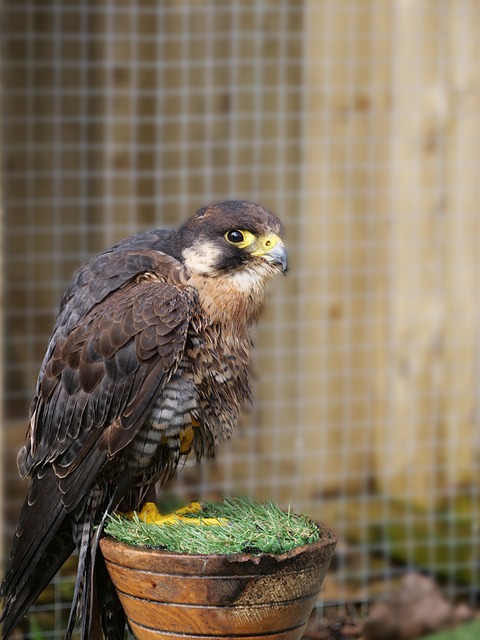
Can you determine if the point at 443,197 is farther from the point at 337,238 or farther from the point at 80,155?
the point at 80,155

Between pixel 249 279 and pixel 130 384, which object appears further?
pixel 249 279

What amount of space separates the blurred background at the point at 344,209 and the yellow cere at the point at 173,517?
186 cm

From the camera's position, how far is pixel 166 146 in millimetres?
4676

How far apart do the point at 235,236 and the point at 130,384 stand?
0.42 m

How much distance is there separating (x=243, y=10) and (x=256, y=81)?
303mm

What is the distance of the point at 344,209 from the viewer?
14.5 feet

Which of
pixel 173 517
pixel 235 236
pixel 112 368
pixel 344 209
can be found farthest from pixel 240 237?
pixel 344 209

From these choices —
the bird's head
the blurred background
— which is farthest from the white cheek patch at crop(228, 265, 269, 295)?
the blurred background

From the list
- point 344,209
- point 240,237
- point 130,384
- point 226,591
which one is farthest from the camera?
point 344,209

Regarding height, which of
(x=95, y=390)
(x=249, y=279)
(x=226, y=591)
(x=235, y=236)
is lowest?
(x=226, y=591)

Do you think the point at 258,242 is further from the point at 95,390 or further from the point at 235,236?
the point at 95,390

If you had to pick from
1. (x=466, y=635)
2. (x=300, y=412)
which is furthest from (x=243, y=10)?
(x=466, y=635)

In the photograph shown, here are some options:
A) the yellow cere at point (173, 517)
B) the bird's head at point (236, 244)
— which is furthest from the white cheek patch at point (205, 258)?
the yellow cere at point (173, 517)

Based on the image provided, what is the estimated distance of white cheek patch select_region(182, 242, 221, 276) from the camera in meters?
2.50
